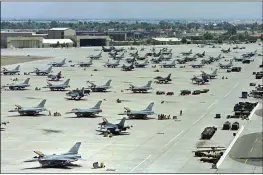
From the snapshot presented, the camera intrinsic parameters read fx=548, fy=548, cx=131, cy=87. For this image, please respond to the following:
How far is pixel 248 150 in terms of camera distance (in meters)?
66.2

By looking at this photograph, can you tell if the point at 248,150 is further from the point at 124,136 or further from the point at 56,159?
the point at 56,159

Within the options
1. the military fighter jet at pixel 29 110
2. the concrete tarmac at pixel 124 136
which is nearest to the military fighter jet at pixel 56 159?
the concrete tarmac at pixel 124 136

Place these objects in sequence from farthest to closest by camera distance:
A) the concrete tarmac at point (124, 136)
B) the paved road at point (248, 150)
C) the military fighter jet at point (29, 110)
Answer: the military fighter jet at point (29, 110), the paved road at point (248, 150), the concrete tarmac at point (124, 136)

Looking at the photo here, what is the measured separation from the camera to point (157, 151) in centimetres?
6475

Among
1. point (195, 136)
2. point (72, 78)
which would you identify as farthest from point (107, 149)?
point (72, 78)

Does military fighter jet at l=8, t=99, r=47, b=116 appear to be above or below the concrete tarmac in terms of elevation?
above

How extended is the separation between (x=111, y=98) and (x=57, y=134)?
42.9m

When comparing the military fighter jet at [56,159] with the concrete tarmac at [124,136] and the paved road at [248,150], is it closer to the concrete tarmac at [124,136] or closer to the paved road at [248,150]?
the concrete tarmac at [124,136]

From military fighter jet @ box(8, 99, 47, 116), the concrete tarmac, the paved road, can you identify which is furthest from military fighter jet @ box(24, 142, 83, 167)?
military fighter jet @ box(8, 99, 47, 116)

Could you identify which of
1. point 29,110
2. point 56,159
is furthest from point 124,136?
point 29,110

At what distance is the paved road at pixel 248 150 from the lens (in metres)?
61.1

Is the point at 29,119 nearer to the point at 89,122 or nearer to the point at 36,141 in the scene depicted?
the point at 89,122

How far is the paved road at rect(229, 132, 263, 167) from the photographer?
201 feet

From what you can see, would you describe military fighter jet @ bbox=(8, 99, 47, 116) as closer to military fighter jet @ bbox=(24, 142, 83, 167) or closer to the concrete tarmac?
the concrete tarmac
